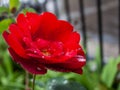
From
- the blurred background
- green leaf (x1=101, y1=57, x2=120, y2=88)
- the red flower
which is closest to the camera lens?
the red flower

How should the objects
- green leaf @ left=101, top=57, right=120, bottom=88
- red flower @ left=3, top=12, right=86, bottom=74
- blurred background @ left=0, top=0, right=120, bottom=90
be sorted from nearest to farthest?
red flower @ left=3, top=12, right=86, bottom=74
blurred background @ left=0, top=0, right=120, bottom=90
green leaf @ left=101, top=57, right=120, bottom=88

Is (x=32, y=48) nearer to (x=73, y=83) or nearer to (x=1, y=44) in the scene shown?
(x=73, y=83)

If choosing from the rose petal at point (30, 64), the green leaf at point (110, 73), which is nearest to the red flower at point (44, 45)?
the rose petal at point (30, 64)

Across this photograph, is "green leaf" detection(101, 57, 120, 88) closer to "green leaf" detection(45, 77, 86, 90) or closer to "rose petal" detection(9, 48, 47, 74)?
"green leaf" detection(45, 77, 86, 90)

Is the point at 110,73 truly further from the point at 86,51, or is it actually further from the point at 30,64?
the point at 30,64

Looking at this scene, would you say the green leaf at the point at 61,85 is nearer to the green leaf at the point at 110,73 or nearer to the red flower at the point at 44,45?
the red flower at the point at 44,45

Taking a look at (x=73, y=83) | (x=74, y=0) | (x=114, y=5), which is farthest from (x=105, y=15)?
(x=73, y=83)

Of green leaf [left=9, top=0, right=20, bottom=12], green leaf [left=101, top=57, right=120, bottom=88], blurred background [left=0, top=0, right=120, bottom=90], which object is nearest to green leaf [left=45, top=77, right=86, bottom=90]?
blurred background [left=0, top=0, right=120, bottom=90]
